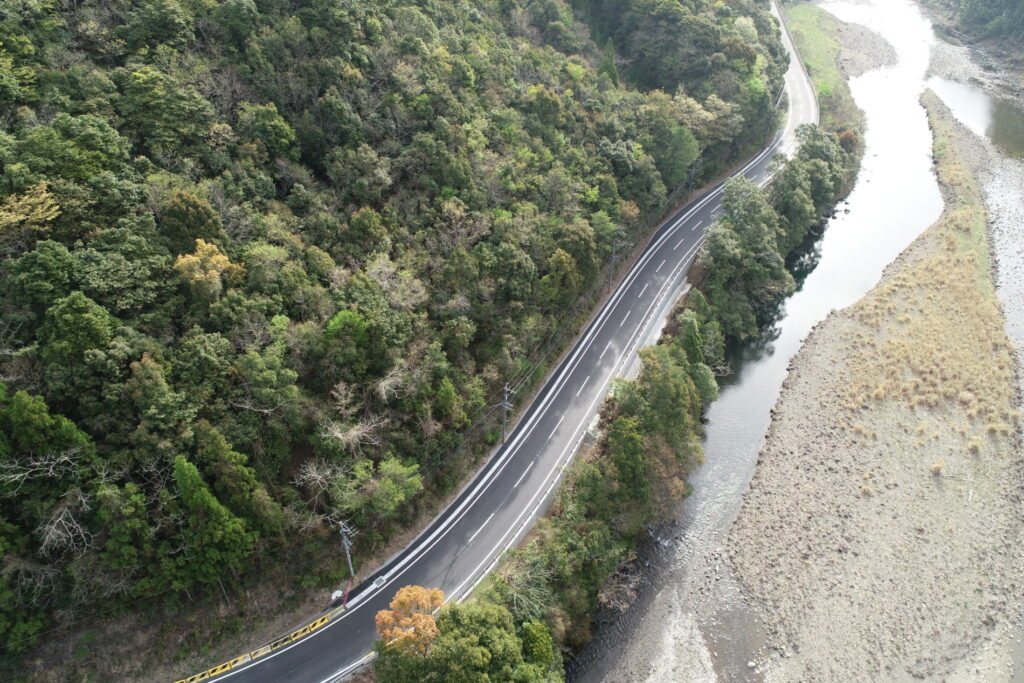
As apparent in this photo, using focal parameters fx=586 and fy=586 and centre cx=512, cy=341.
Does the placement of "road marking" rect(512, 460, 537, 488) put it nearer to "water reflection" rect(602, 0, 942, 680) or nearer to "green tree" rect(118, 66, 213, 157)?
"water reflection" rect(602, 0, 942, 680)

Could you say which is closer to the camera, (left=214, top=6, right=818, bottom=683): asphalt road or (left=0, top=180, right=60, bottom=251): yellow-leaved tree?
(left=0, top=180, right=60, bottom=251): yellow-leaved tree

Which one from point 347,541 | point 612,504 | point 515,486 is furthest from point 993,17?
point 347,541

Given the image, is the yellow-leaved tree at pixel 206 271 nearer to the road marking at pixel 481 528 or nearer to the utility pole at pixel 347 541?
the utility pole at pixel 347 541

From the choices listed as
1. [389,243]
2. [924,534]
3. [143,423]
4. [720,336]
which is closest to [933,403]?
[924,534]

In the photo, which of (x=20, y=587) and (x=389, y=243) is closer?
(x=20, y=587)

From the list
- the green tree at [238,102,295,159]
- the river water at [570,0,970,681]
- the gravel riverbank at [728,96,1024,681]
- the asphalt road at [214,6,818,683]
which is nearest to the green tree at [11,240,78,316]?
the green tree at [238,102,295,159]

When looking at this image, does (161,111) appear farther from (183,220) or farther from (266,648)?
(266,648)

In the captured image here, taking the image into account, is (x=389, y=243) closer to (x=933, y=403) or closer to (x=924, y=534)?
(x=924, y=534)
